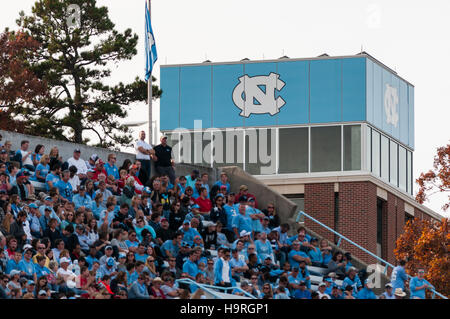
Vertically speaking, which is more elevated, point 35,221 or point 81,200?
point 81,200

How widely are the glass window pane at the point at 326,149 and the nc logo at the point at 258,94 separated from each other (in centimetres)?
203

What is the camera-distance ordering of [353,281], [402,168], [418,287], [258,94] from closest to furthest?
[418,287] → [353,281] → [258,94] → [402,168]

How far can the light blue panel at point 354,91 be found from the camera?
4519 centimetres

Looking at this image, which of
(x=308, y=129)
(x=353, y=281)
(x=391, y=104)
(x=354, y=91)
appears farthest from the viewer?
(x=391, y=104)

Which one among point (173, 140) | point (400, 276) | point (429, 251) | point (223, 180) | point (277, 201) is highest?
point (173, 140)

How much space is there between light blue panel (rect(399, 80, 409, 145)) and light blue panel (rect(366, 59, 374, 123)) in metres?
3.45

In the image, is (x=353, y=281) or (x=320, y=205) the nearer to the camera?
(x=353, y=281)

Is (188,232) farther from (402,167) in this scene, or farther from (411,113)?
(411,113)

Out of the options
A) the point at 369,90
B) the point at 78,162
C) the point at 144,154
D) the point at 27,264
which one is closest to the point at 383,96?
the point at 369,90

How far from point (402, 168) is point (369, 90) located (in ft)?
15.5

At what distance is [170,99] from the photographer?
4744 centimetres

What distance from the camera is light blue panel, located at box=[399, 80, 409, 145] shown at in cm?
4872
